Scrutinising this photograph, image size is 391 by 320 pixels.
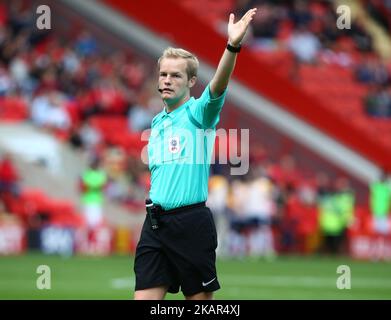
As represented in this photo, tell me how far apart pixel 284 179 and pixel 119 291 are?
43.3 feet

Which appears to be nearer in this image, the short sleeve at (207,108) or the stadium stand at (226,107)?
the short sleeve at (207,108)

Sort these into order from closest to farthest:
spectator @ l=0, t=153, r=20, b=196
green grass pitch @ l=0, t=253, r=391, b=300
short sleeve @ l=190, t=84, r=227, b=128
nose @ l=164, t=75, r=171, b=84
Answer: short sleeve @ l=190, t=84, r=227, b=128 → nose @ l=164, t=75, r=171, b=84 → green grass pitch @ l=0, t=253, r=391, b=300 → spectator @ l=0, t=153, r=20, b=196

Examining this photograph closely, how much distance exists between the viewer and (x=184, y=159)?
7793 millimetres

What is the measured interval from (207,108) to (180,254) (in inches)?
41.7

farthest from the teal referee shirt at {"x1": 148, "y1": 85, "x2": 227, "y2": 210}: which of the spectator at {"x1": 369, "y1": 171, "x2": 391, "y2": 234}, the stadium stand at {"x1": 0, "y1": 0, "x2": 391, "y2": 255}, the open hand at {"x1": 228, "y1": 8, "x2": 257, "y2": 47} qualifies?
the spectator at {"x1": 369, "y1": 171, "x2": 391, "y2": 234}

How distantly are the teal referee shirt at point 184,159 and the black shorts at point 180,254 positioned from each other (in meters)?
0.13

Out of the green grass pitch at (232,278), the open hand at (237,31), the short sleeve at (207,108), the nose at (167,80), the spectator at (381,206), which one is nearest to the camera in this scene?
the open hand at (237,31)

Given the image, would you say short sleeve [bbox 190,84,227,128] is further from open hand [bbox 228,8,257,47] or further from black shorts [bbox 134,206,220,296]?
black shorts [bbox 134,206,220,296]

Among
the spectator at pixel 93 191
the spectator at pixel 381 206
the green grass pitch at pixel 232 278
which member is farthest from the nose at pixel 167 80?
the spectator at pixel 381 206

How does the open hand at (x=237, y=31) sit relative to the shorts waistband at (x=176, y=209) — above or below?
above

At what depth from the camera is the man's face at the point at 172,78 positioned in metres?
7.77

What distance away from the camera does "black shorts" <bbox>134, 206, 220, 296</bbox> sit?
7723mm

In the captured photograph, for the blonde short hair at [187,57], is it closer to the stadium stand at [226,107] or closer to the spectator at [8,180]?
the stadium stand at [226,107]
